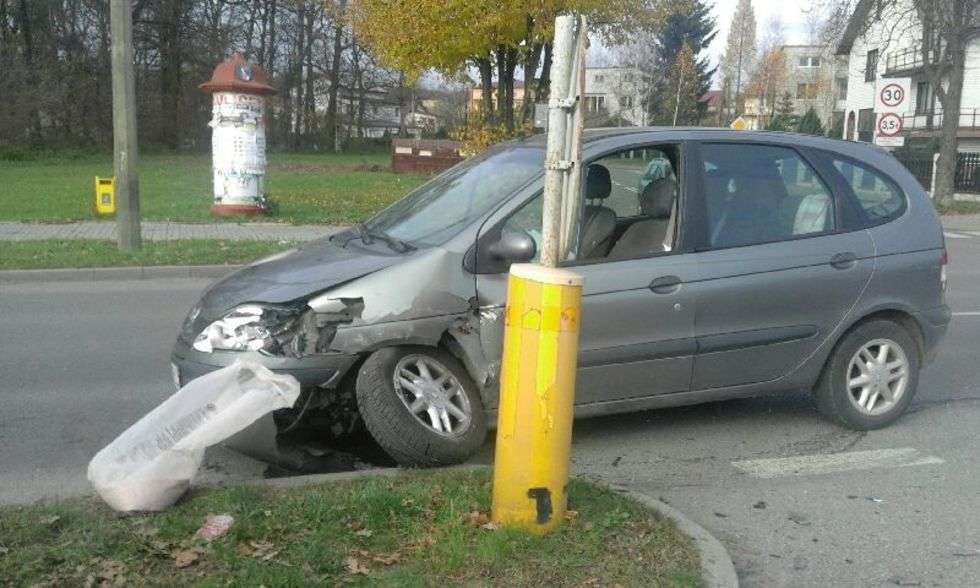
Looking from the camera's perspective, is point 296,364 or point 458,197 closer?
point 296,364

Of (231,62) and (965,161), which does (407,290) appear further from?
(965,161)

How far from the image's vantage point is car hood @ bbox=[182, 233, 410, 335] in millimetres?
5000

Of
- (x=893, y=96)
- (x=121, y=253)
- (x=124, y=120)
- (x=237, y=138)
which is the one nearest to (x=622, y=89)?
(x=893, y=96)

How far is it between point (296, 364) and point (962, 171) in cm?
3307

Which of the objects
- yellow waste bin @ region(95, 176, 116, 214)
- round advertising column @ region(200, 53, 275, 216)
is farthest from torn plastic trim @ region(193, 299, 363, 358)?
round advertising column @ region(200, 53, 275, 216)

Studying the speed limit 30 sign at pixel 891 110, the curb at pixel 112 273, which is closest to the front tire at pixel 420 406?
the curb at pixel 112 273

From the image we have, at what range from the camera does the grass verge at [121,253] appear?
12.9 meters

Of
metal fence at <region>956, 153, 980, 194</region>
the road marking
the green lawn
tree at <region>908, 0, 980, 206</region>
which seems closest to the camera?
the road marking

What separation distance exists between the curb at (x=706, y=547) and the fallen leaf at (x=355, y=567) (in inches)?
49.0

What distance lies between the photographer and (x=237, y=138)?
1925 cm

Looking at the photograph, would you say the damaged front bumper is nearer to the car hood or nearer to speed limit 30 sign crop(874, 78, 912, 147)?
the car hood

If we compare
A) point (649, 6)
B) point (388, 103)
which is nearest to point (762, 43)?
point (388, 103)

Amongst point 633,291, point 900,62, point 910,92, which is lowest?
point 633,291

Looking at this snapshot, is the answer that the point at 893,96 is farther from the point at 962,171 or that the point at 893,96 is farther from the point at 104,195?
the point at 104,195
